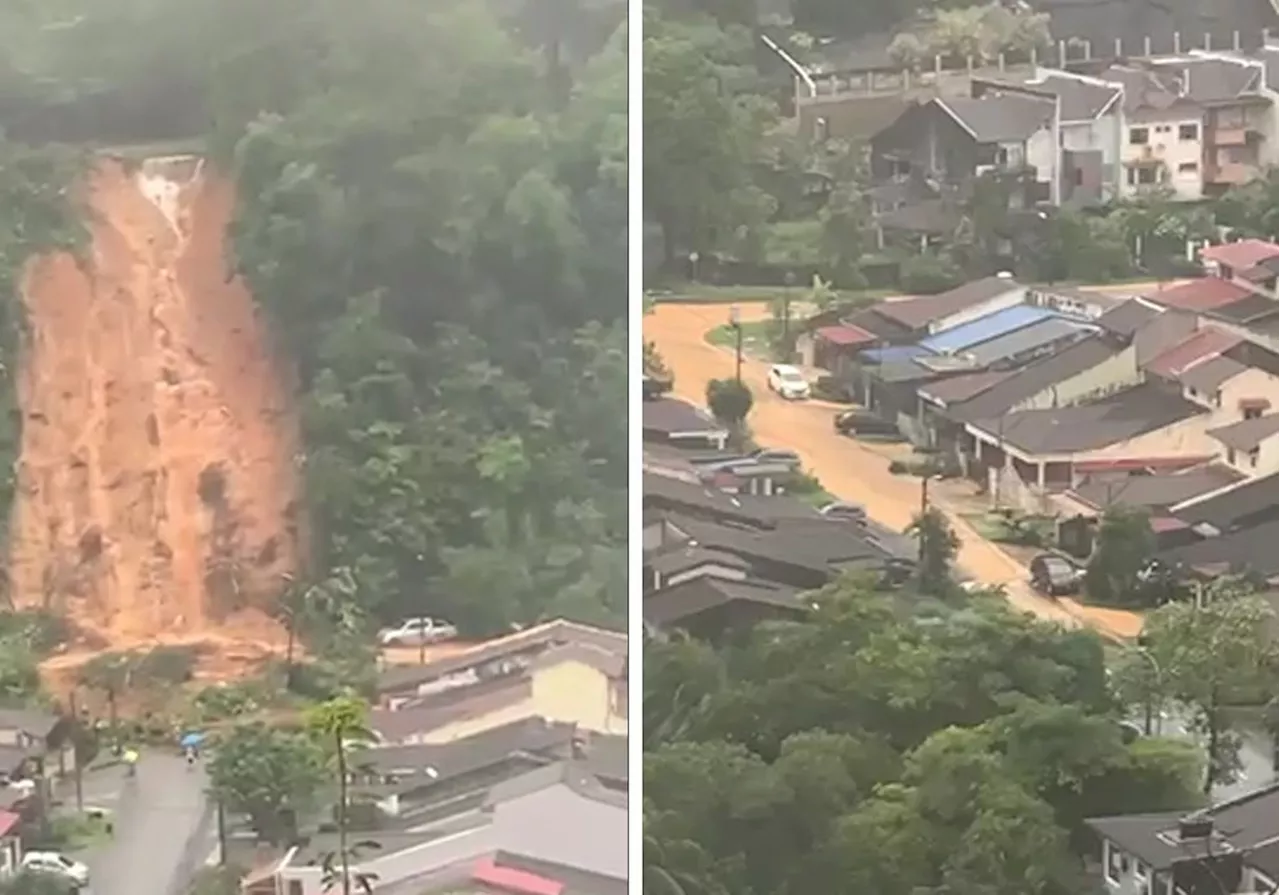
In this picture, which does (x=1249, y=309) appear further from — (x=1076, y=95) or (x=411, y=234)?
(x=411, y=234)

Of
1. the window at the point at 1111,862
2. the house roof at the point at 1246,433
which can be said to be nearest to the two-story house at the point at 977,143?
the house roof at the point at 1246,433

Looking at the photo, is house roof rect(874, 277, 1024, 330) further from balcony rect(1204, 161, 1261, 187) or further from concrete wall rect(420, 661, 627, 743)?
concrete wall rect(420, 661, 627, 743)

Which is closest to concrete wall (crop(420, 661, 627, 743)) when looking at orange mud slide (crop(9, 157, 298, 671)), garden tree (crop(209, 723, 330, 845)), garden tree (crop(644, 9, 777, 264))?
garden tree (crop(209, 723, 330, 845))

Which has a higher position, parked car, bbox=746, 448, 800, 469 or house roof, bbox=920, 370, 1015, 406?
house roof, bbox=920, 370, 1015, 406

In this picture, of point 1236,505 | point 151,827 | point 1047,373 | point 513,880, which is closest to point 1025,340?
point 1047,373

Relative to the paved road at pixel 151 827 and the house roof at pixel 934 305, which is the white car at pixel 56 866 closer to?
the paved road at pixel 151 827

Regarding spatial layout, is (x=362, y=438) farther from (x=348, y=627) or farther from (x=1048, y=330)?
(x=1048, y=330)

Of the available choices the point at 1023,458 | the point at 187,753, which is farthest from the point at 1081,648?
the point at 187,753
